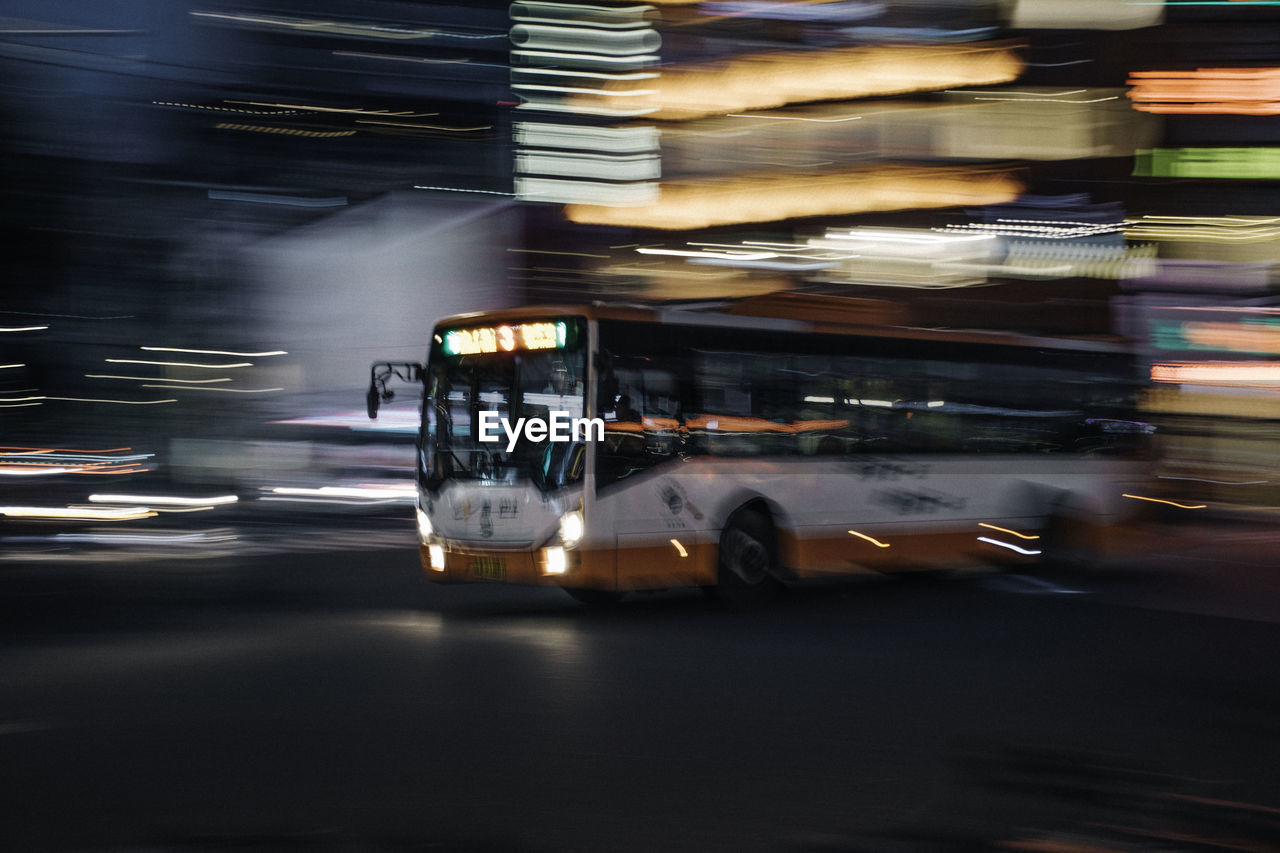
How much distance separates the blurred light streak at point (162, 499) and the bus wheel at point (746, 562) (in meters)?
13.5

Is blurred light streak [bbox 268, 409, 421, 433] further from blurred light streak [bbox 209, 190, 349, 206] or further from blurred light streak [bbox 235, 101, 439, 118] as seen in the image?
blurred light streak [bbox 235, 101, 439, 118]

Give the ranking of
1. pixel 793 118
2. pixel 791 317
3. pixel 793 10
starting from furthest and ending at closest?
pixel 793 10 → pixel 793 118 → pixel 791 317

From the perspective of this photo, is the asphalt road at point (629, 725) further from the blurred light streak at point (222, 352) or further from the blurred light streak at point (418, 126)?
the blurred light streak at point (418, 126)

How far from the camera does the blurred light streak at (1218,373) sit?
4059 centimetres

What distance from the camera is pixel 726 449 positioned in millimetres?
11922

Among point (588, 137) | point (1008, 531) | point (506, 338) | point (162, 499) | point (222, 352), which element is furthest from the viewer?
point (588, 137)

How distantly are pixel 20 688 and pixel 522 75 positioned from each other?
42996 millimetres

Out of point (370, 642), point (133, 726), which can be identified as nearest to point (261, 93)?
point (370, 642)

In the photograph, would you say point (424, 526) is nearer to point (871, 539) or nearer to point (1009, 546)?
point (871, 539)

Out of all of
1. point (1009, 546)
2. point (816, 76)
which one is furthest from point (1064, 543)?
point (816, 76)

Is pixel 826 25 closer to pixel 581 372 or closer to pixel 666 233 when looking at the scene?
pixel 666 233

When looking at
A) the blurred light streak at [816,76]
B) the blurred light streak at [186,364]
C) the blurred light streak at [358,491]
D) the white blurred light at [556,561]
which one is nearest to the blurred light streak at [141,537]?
the blurred light streak at [358,491]

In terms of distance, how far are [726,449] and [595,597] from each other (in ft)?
6.07

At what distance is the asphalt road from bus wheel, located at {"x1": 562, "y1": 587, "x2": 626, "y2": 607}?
238 mm
